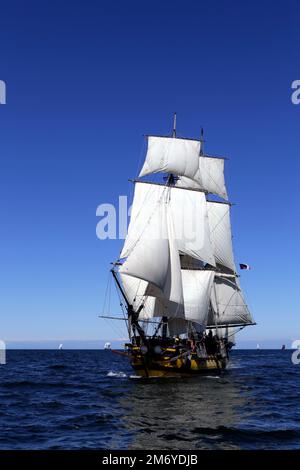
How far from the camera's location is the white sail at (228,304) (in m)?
78.8

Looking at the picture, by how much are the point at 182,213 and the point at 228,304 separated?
19082 mm

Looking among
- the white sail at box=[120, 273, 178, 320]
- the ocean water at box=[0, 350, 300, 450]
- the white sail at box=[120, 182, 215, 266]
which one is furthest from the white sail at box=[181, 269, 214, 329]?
the ocean water at box=[0, 350, 300, 450]

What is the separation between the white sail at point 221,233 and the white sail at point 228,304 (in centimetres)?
287

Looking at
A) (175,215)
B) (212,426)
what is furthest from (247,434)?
(175,215)

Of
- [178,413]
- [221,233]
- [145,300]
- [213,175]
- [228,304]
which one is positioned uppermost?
[213,175]

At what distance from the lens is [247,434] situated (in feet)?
75.7

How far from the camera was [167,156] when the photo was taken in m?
71.6

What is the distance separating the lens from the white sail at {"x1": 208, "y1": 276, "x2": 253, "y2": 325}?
78750mm

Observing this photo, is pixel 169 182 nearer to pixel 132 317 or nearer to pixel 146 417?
pixel 132 317

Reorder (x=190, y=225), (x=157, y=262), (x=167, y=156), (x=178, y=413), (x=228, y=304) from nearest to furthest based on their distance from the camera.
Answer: (x=178, y=413), (x=157, y=262), (x=190, y=225), (x=167, y=156), (x=228, y=304)

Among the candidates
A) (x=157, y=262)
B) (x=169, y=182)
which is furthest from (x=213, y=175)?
(x=157, y=262)

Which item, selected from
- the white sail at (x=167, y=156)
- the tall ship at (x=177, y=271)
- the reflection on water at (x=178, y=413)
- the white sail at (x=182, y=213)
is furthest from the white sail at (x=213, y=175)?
the reflection on water at (x=178, y=413)

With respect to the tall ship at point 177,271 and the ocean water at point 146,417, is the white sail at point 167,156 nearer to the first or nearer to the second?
the tall ship at point 177,271

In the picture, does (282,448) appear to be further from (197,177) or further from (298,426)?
(197,177)
